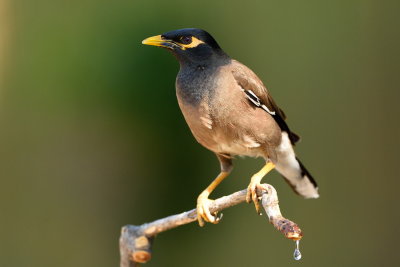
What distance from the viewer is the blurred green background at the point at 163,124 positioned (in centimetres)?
480

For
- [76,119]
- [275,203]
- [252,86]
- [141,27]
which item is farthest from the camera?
[76,119]

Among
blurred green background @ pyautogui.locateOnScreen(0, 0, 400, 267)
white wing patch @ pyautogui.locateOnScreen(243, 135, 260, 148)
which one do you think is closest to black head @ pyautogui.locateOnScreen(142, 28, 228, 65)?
white wing patch @ pyautogui.locateOnScreen(243, 135, 260, 148)

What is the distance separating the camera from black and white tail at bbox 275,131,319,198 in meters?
3.26

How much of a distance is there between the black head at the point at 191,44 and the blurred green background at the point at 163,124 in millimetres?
1856

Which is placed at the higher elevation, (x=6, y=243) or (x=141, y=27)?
(x=141, y=27)

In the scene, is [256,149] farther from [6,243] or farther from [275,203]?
[6,243]

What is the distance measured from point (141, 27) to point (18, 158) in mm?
1521

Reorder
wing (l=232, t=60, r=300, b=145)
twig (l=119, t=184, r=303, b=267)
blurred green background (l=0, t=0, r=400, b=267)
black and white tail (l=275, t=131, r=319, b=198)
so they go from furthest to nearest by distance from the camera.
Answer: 1. blurred green background (l=0, t=0, r=400, b=267)
2. black and white tail (l=275, t=131, r=319, b=198)
3. wing (l=232, t=60, r=300, b=145)
4. twig (l=119, t=184, r=303, b=267)

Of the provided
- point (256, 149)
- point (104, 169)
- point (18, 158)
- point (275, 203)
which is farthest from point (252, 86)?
point (18, 158)

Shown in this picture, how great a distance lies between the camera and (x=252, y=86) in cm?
287

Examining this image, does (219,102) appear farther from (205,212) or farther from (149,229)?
(149,229)

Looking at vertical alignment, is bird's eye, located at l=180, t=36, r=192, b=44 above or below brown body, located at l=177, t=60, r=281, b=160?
above

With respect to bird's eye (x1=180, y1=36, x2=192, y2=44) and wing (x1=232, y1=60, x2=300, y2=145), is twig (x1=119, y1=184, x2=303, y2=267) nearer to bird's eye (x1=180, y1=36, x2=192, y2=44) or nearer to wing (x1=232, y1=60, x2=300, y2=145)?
wing (x1=232, y1=60, x2=300, y2=145)

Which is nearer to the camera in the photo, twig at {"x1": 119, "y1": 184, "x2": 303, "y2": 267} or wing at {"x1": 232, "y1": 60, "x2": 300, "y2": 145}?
twig at {"x1": 119, "y1": 184, "x2": 303, "y2": 267}
